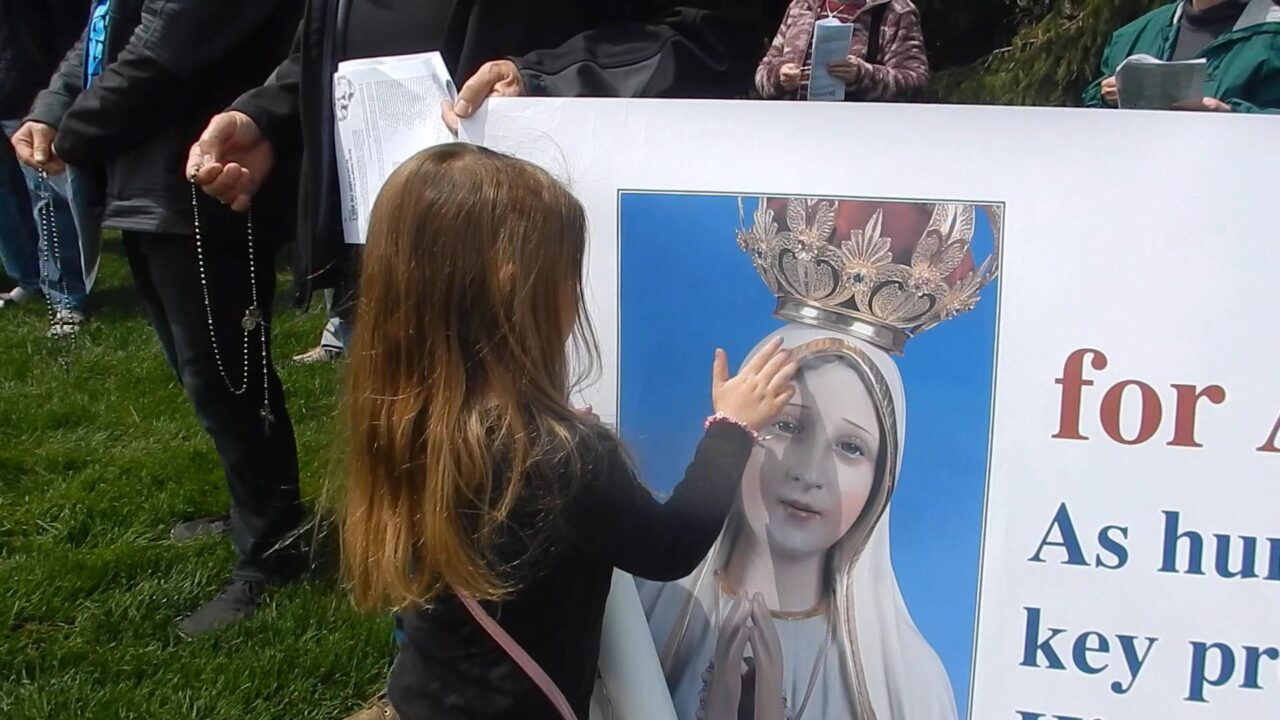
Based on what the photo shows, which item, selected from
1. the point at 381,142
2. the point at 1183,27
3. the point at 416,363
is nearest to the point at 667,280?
the point at 416,363

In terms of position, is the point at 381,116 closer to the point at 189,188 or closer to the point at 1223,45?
the point at 189,188

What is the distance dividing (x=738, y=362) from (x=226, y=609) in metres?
1.46

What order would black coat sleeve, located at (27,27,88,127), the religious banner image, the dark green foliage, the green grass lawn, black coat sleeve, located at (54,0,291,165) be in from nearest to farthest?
the religious banner image
black coat sleeve, located at (54,0,291,165)
the green grass lawn
black coat sleeve, located at (27,27,88,127)
the dark green foliage

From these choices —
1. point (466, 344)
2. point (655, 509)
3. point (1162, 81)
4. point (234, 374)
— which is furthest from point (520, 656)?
point (234, 374)

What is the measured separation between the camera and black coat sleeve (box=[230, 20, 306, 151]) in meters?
1.79

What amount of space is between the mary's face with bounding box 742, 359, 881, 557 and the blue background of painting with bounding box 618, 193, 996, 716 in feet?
0.16

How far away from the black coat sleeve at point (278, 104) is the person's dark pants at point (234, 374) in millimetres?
294

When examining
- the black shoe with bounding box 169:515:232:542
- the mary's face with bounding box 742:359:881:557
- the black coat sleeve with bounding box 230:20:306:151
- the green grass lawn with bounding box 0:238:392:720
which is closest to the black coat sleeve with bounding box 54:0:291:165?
the black coat sleeve with bounding box 230:20:306:151

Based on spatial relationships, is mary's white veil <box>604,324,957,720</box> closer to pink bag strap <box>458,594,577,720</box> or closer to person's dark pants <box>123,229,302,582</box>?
pink bag strap <box>458,594,577,720</box>

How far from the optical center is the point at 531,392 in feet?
3.85

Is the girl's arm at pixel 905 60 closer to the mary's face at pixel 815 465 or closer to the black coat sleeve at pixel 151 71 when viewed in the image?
the black coat sleeve at pixel 151 71

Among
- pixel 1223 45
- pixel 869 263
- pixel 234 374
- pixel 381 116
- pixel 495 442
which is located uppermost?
pixel 1223 45

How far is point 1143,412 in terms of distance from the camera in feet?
3.76

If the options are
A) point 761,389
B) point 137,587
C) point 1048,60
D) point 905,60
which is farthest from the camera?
point 1048,60
